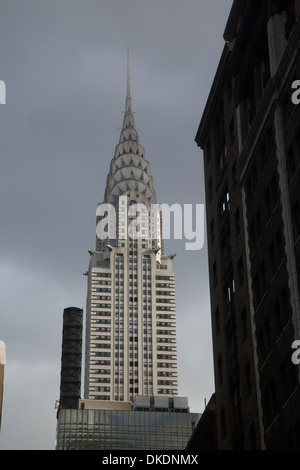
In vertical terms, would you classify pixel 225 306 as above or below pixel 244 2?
below

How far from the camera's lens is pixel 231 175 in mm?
76312

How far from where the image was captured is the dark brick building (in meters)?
58.4

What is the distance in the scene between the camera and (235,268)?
7194 cm

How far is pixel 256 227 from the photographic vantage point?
67188mm

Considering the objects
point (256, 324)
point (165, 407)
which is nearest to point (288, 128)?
point (256, 324)

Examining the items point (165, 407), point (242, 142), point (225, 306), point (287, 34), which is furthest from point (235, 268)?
point (165, 407)

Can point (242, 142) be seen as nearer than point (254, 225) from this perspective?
No

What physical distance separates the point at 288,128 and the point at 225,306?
65.3 ft

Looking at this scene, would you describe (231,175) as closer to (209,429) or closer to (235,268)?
(235,268)

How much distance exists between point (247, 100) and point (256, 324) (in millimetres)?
20888

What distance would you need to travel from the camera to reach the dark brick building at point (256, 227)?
2299 inches
